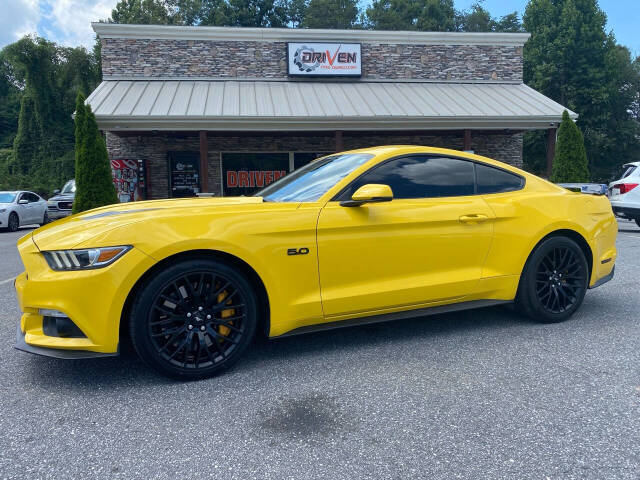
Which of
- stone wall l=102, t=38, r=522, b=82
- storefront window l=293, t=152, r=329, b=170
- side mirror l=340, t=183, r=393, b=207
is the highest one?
stone wall l=102, t=38, r=522, b=82

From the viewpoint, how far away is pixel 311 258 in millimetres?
3043

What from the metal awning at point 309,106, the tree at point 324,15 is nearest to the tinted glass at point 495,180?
the metal awning at point 309,106

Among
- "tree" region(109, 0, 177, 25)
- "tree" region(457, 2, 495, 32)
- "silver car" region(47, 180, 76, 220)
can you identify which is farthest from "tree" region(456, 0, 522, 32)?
"silver car" region(47, 180, 76, 220)

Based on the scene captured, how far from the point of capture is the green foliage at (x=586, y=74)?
106 ft

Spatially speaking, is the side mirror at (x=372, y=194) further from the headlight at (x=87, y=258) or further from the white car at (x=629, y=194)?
the white car at (x=629, y=194)

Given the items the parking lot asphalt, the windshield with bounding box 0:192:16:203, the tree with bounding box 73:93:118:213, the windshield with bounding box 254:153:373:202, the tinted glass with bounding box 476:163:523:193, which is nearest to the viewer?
the parking lot asphalt

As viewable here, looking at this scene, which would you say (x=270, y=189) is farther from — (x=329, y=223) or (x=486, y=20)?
(x=486, y=20)

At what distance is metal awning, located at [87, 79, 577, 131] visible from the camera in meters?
12.1

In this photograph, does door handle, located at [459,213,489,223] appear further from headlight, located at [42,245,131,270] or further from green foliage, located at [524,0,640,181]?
green foliage, located at [524,0,640,181]

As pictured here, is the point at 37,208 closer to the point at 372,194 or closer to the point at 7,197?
the point at 7,197

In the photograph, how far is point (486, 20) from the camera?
47781 millimetres

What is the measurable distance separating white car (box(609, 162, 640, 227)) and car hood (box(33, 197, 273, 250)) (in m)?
11.2

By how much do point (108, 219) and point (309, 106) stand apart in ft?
36.2

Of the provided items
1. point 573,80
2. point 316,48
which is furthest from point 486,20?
point 316,48
